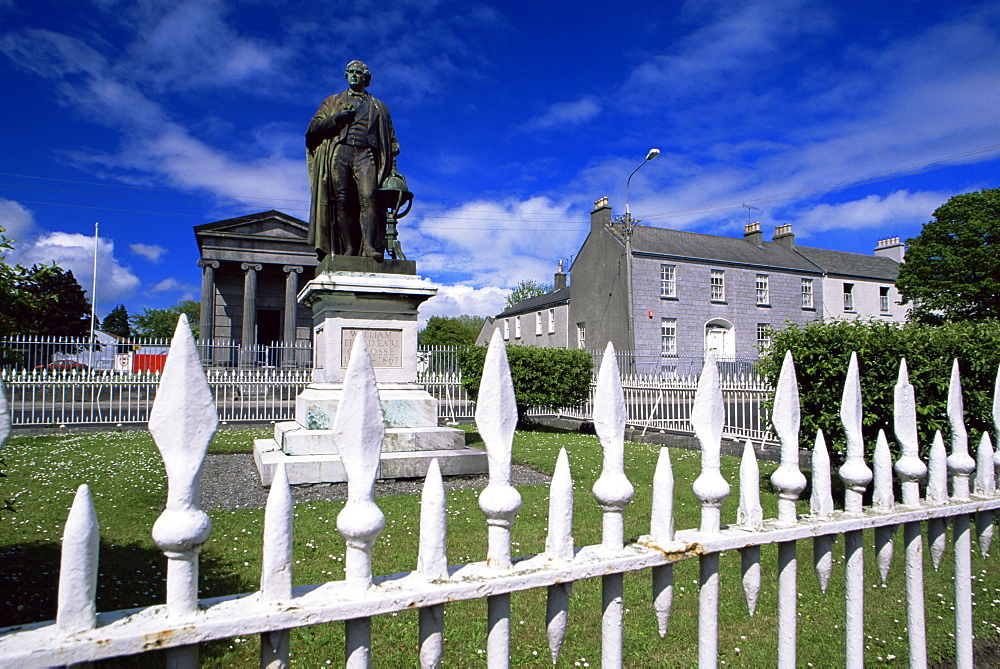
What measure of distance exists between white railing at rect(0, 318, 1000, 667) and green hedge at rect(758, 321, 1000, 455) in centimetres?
361

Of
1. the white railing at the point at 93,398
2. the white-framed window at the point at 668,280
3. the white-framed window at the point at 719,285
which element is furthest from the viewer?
the white-framed window at the point at 719,285

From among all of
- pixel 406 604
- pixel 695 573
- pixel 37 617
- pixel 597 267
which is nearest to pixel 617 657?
pixel 406 604

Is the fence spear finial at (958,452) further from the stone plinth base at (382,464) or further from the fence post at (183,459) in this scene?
the stone plinth base at (382,464)

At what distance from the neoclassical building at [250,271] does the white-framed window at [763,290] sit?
22.9 m

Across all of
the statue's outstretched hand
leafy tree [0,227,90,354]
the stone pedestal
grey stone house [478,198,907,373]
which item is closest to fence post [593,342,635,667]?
leafy tree [0,227,90,354]

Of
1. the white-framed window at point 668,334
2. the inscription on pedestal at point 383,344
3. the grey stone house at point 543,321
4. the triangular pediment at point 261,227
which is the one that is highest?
the triangular pediment at point 261,227

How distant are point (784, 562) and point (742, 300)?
30231mm

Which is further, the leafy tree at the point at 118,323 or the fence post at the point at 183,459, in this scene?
the leafy tree at the point at 118,323

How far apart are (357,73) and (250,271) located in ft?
75.4

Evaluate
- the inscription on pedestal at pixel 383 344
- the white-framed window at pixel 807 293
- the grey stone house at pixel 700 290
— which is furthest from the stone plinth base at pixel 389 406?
the white-framed window at pixel 807 293

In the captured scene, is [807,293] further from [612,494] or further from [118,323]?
[118,323]

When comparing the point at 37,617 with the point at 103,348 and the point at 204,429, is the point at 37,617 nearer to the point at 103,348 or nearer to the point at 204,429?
the point at 204,429

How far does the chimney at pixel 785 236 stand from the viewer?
3300 cm

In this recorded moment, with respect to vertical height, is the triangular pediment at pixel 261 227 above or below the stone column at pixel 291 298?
above
